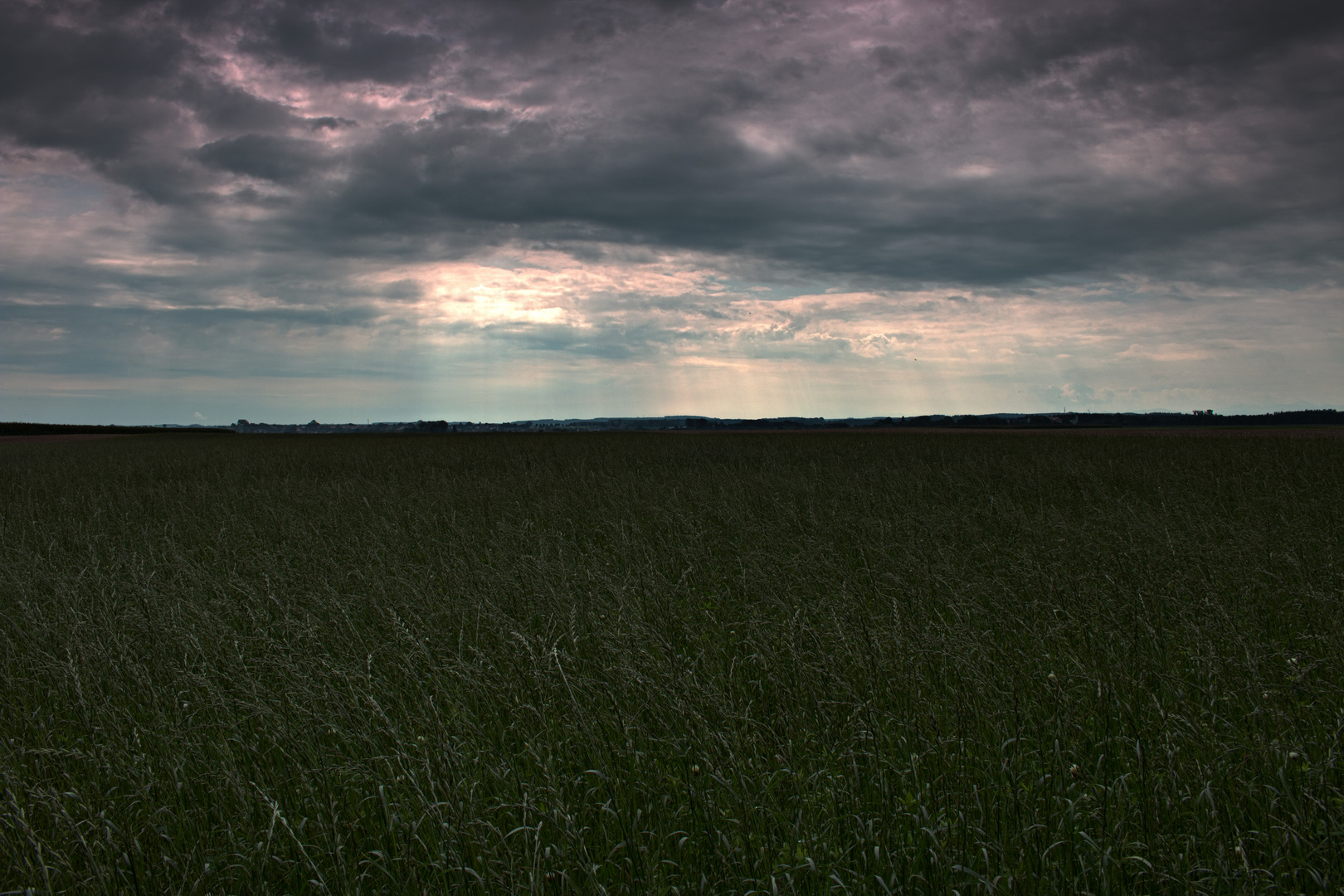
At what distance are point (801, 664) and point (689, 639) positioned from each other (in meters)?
1.47

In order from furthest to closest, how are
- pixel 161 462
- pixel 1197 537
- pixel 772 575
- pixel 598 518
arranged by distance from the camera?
pixel 161 462, pixel 598 518, pixel 1197 537, pixel 772 575

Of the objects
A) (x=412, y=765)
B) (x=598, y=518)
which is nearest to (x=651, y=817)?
(x=412, y=765)

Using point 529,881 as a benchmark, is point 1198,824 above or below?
above

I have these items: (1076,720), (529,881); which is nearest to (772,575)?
(1076,720)

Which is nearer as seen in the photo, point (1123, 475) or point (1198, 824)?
point (1198, 824)

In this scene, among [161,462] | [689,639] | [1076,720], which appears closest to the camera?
[1076,720]

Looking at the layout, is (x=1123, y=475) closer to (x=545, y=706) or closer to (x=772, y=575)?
(x=772, y=575)

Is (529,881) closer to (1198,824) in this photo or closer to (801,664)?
(801,664)

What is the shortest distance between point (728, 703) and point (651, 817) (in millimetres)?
856

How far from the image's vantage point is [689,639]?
545 centimetres

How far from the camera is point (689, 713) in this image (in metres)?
3.61

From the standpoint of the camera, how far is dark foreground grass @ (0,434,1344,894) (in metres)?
2.81

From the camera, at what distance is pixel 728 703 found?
3.87 m

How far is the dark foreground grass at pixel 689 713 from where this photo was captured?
281cm
